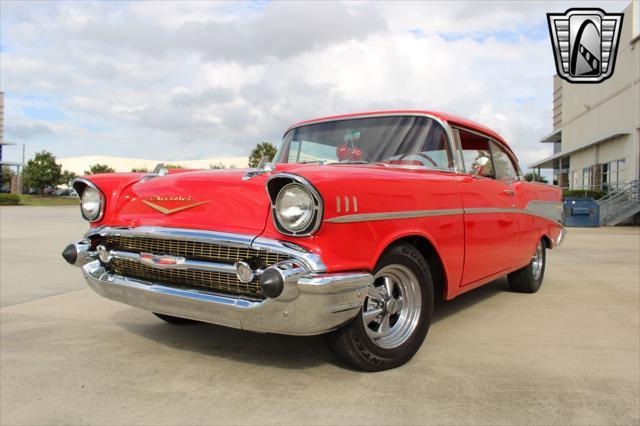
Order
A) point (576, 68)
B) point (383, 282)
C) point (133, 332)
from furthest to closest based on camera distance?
1. point (576, 68)
2. point (133, 332)
3. point (383, 282)

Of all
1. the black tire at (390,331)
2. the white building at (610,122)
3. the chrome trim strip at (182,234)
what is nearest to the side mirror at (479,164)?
the black tire at (390,331)

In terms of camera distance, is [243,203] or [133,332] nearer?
[243,203]

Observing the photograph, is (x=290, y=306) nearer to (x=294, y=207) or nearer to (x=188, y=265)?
(x=294, y=207)

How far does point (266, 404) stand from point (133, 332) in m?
1.66

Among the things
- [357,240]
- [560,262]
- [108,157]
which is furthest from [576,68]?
[108,157]

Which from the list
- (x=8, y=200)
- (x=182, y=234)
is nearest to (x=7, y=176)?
(x=8, y=200)

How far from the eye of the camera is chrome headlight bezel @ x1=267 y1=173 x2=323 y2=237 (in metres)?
2.48

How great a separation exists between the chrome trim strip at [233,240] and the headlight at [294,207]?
4.0 inches

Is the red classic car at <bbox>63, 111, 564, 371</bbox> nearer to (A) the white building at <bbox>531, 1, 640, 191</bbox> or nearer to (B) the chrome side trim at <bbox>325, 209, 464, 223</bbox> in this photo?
(B) the chrome side trim at <bbox>325, 209, 464, 223</bbox>

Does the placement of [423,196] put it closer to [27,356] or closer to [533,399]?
[533,399]

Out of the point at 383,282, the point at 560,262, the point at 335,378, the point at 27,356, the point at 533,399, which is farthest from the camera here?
the point at 560,262

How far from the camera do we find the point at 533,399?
8.61ft

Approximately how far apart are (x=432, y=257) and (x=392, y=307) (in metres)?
0.51

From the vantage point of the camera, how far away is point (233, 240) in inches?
102
